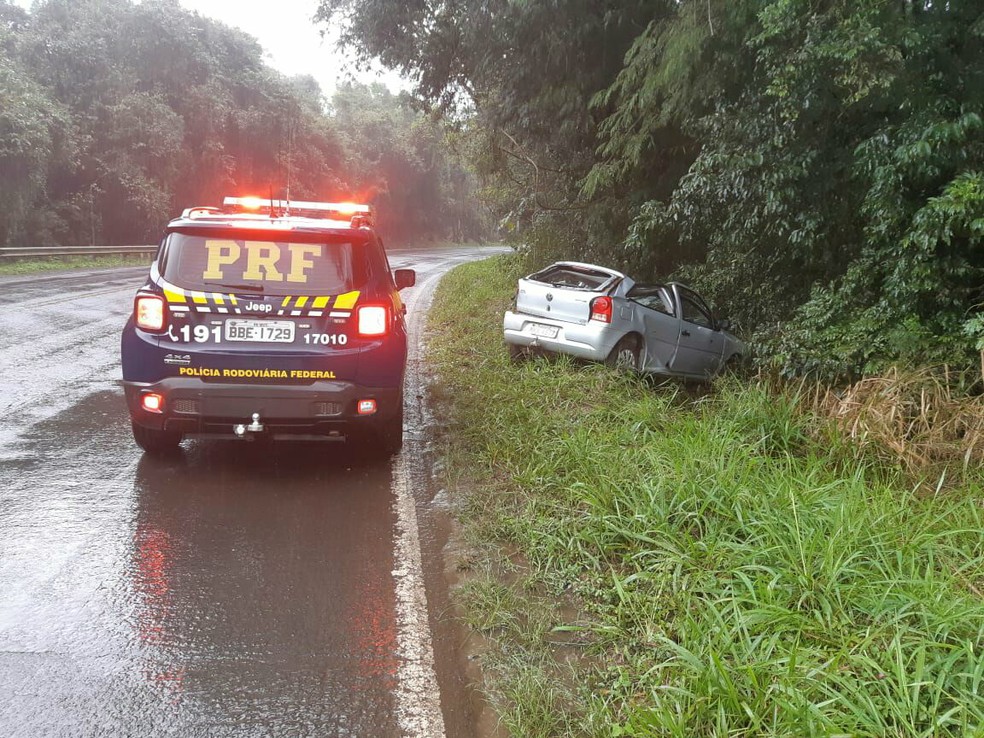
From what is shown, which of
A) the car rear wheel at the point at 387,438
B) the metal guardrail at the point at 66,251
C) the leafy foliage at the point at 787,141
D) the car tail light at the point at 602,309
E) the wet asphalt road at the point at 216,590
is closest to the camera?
the wet asphalt road at the point at 216,590

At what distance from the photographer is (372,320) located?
548 cm

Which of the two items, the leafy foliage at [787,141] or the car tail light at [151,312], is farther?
the leafy foliage at [787,141]

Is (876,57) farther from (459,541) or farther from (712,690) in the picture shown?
(712,690)

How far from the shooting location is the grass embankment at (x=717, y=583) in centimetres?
276

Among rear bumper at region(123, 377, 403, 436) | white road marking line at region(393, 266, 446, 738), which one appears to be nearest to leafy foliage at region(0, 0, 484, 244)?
rear bumper at region(123, 377, 403, 436)

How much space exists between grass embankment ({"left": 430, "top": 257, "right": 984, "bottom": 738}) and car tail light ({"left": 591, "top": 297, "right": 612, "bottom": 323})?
8.95 ft

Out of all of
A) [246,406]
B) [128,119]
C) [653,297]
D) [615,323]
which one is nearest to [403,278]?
[246,406]

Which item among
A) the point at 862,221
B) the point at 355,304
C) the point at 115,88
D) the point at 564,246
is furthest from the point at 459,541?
the point at 115,88

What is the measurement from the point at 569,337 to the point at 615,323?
22.3 inches

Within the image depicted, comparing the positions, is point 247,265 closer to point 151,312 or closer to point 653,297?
point 151,312

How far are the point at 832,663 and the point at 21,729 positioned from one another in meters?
2.89

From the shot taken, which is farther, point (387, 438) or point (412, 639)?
point (387, 438)

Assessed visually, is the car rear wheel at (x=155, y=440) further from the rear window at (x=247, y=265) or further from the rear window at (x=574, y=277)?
the rear window at (x=574, y=277)

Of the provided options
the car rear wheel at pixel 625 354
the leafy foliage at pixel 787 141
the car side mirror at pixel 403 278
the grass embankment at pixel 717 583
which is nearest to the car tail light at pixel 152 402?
the grass embankment at pixel 717 583
